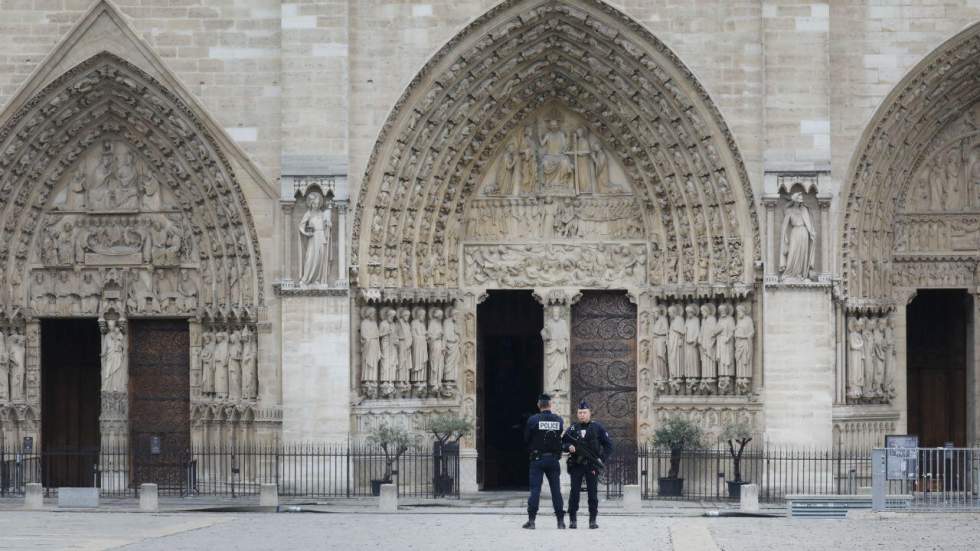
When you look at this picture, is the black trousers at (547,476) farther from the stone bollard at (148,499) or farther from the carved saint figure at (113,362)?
the carved saint figure at (113,362)

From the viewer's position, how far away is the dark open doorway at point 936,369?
3194cm

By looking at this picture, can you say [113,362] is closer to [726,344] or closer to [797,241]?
[726,344]

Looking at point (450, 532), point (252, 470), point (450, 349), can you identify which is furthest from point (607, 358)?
point (450, 532)

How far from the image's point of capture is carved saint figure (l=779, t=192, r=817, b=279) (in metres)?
29.2

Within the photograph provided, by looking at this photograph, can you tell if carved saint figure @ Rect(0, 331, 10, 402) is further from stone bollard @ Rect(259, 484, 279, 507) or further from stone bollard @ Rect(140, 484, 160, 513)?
stone bollard @ Rect(259, 484, 279, 507)

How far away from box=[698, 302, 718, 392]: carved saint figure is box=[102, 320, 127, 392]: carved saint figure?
28.4ft

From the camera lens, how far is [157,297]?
3161 cm

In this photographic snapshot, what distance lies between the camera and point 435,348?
30.9 metres

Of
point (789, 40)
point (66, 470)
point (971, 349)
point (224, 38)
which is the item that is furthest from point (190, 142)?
point (971, 349)

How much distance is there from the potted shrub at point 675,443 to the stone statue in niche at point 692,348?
27.5 inches

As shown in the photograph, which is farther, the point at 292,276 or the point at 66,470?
the point at 66,470

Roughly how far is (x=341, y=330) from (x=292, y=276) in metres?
1.04

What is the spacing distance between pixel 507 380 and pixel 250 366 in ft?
16.1

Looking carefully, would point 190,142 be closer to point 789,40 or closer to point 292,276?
point 292,276
